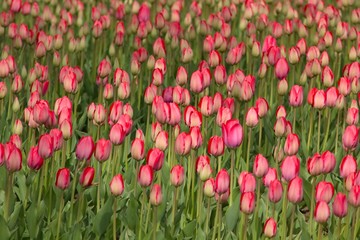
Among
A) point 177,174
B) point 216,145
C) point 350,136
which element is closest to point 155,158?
point 177,174

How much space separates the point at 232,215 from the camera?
369 cm

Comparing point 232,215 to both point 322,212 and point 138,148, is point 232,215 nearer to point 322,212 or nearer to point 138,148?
point 138,148

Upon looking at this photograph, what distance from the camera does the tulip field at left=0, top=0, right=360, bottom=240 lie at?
11.3 ft

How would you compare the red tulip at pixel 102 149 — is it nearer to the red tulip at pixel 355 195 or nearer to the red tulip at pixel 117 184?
the red tulip at pixel 117 184

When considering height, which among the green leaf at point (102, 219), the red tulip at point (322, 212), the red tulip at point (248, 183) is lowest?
the green leaf at point (102, 219)

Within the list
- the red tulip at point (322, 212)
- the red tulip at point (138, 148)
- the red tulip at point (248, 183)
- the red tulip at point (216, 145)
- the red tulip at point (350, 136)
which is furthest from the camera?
the red tulip at point (350, 136)

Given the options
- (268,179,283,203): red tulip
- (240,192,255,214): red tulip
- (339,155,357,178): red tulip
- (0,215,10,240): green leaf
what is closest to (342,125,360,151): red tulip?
(339,155,357,178): red tulip

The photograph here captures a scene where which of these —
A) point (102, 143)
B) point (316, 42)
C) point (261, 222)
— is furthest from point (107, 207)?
point (316, 42)

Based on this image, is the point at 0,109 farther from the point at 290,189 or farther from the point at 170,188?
the point at 290,189

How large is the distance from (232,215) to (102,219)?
0.52m

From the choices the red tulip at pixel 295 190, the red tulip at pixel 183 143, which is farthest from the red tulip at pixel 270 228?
the red tulip at pixel 183 143

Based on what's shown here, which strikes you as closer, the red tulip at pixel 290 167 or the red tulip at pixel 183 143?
the red tulip at pixel 290 167

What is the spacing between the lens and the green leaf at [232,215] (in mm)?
3684

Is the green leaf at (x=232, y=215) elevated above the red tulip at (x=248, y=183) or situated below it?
below
